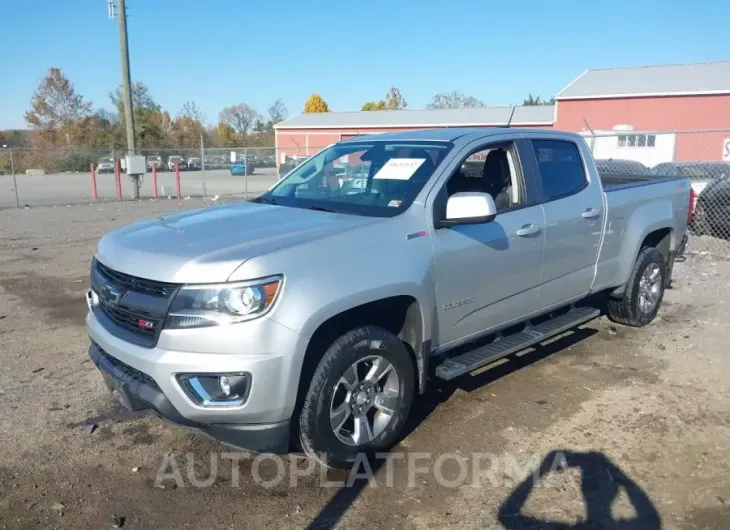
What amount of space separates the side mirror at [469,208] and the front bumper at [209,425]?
1.56 metres

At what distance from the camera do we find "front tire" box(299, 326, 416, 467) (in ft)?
10.6

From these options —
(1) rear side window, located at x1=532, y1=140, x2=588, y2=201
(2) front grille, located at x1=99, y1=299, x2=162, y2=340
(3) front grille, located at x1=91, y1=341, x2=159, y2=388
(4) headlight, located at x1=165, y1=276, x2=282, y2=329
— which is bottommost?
(3) front grille, located at x1=91, y1=341, x2=159, y2=388

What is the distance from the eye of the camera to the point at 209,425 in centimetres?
309

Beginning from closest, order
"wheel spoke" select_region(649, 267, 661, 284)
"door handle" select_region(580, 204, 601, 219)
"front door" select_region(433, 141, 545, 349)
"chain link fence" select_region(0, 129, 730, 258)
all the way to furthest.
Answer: "front door" select_region(433, 141, 545, 349), "door handle" select_region(580, 204, 601, 219), "wheel spoke" select_region(649, 267, 661, 284), "chain link fence" select_region(0, 129, 730, 258)

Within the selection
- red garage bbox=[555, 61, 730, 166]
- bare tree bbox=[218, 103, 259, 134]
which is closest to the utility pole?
red garage bbox=[555, 61, 730, 166]

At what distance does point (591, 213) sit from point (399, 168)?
185 cm

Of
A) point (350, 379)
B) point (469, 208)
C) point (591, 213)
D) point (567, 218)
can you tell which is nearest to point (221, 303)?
point (350, 379)

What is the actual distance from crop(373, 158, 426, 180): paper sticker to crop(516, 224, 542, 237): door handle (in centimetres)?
86

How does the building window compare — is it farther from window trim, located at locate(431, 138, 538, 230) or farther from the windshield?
the windshield

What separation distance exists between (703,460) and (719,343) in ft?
8.28

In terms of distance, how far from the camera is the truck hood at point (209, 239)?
9.91 feet

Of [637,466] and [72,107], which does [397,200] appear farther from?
[72,107]

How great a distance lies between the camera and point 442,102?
87.8 metres

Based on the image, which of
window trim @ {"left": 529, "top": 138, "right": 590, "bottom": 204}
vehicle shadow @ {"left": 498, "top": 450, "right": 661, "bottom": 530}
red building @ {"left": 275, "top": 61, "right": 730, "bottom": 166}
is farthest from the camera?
red building @ {"left": 275, "top": 61, "right": 730, "bottom": 166}
